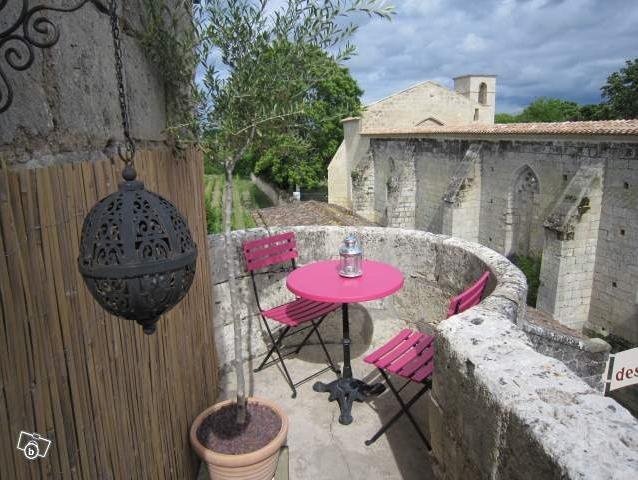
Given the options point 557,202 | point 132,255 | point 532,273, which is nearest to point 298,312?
point 132,255

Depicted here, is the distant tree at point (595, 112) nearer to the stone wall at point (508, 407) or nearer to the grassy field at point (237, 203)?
the grassy field at point (237, 203)

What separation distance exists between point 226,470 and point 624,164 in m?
11.0

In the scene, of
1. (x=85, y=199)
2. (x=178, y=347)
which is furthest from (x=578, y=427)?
(x=178, y=347)

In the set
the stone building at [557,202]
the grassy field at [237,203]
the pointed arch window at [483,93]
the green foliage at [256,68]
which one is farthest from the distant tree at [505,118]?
the green foliage at [256,68]

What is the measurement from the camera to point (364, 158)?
22250 millimetres

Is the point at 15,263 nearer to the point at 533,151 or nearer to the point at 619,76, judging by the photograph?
the point at 533,151

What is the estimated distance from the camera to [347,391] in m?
3.64

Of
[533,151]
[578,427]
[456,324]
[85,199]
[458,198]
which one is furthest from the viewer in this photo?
[458,198]

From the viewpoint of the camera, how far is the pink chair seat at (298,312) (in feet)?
12.3

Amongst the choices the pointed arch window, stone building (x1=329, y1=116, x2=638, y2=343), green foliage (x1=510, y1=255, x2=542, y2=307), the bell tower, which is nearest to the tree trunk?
stone building (x1=329, y1=116, x2=638, y2=343)

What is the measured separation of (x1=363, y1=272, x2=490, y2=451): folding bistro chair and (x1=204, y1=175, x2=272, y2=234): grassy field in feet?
37.9

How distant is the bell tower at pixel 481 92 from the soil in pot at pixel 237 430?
2998cm

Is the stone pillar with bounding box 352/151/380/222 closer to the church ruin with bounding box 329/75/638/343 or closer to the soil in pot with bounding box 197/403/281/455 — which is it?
the church ruin with bounding box 329/75/638/343

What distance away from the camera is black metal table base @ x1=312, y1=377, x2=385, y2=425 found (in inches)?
139
